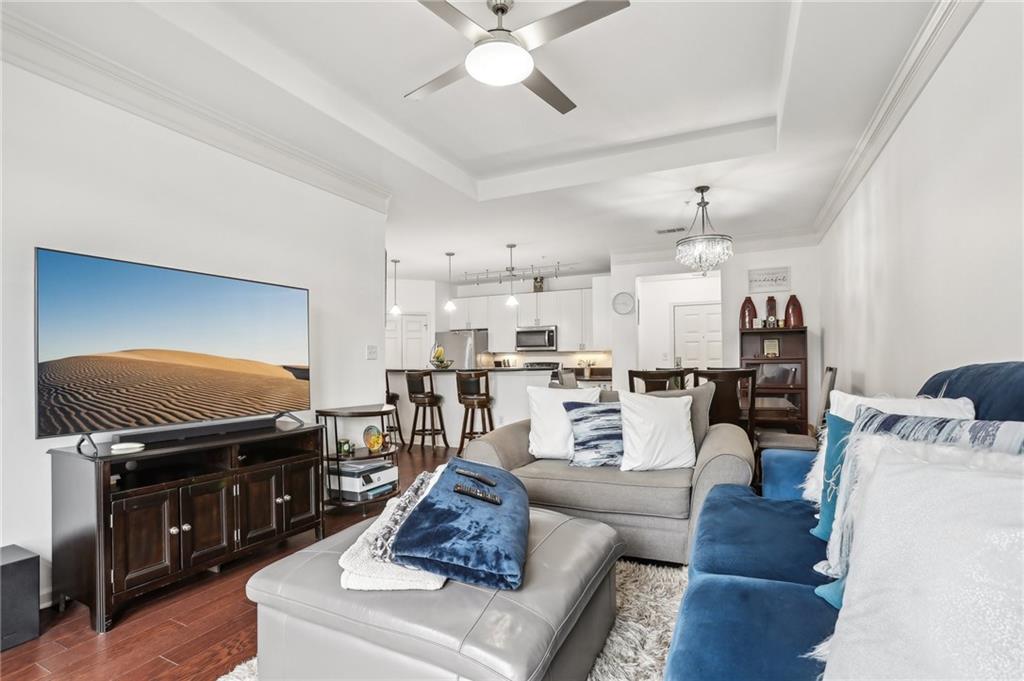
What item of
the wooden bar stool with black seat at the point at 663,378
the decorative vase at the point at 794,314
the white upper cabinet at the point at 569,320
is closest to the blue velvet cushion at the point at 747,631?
the wooden bar stool with black seat at the point at 663,378

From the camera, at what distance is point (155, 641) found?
6.46 ft

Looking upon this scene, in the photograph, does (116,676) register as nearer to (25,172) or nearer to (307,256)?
(25,172)

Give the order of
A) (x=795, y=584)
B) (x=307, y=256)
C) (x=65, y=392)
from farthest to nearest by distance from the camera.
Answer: (x=307, y=256)
(x=65, y=392)
(x=795, y=584)

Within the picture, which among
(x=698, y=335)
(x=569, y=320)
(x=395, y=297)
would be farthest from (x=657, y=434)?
(x=395, y=297)

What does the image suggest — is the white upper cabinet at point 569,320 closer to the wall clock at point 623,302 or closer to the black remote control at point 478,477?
the wall clock at point 623,302

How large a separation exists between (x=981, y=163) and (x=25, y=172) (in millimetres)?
3963

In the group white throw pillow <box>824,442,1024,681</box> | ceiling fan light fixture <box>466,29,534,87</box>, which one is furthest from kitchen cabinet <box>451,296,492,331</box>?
white throw pillow <box>824,442,1024,681</box>

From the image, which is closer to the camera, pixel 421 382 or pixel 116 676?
pixel 116 676

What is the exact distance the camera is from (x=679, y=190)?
455 centimetres

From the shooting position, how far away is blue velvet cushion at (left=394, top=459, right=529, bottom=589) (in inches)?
55.7

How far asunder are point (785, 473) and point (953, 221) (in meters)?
1.30

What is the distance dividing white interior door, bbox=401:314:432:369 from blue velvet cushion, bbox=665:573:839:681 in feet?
26.1

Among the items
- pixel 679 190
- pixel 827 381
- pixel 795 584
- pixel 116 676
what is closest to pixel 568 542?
pixel 795 584

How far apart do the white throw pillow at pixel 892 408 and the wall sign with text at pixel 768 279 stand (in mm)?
4635
